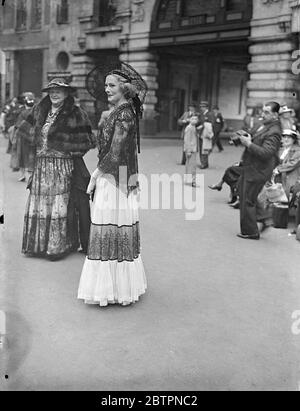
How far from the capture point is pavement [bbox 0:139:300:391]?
126 inches

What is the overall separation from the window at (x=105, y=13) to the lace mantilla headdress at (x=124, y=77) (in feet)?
66.8

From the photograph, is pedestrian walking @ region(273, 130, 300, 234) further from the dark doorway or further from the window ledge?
the dark doorway

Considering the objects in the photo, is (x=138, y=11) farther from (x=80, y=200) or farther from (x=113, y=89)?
→ (x=113, y=89)

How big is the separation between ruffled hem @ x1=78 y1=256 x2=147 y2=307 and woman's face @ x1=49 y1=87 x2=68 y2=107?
6.55 feet

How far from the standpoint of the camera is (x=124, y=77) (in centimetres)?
415

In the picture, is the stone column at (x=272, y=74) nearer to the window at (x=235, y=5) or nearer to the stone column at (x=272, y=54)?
the stone column at (x=272, y=54)

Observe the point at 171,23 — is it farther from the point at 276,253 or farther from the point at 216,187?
the point at 276,253

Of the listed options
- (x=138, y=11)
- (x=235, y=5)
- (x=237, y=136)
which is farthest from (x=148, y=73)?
(x=237, y=136)

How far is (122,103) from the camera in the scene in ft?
13.6

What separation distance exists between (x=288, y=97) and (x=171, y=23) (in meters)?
6.70

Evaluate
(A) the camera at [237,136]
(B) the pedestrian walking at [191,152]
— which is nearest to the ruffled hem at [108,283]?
(A) the camera at [237,136]

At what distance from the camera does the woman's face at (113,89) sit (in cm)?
414

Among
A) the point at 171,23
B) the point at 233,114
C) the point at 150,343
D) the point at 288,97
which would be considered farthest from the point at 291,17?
the point at 150,343
